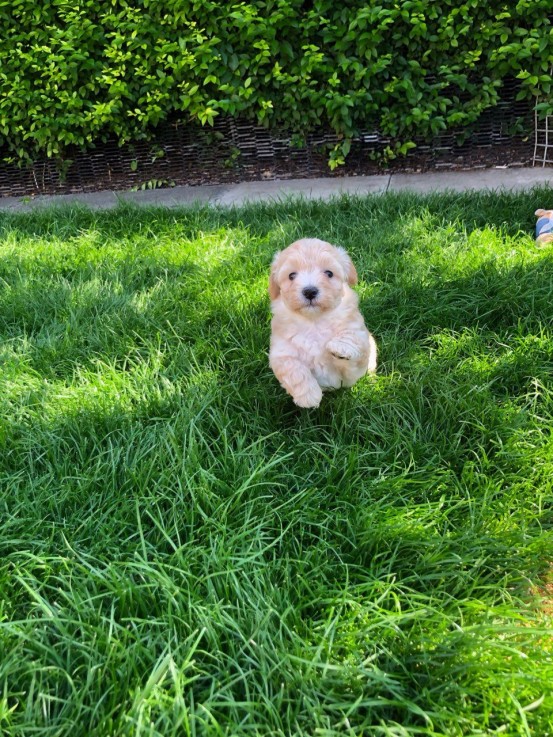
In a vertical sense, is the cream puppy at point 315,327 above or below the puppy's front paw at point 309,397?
above

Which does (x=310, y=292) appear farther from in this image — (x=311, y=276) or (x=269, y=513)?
(x=269, y=513)

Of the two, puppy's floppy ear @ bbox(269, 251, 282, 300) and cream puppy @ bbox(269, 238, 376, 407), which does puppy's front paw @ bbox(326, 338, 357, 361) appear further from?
puppy's floppy ear @ bbox(269, 251, 282, 300)

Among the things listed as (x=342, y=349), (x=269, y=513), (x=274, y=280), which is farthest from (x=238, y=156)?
(x=269, y=513)

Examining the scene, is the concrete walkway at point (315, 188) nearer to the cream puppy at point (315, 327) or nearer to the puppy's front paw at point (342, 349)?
the cream puppy at point (315, 327)

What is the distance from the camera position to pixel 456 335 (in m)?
3.00

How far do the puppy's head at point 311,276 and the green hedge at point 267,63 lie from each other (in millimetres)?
3834

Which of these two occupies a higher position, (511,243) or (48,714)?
(511,243)

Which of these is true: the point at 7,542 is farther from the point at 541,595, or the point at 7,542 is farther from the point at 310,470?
the point at 541,595

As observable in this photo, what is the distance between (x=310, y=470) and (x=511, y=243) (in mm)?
2414

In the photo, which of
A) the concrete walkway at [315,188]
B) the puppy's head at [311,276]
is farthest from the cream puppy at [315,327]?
the concrete walkway at [315,188]

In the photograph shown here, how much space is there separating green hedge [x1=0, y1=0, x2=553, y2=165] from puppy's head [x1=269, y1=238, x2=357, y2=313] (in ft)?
12.6

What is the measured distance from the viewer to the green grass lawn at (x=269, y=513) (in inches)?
55.5

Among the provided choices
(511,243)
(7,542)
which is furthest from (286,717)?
(511,243)

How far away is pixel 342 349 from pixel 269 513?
0.72 m
